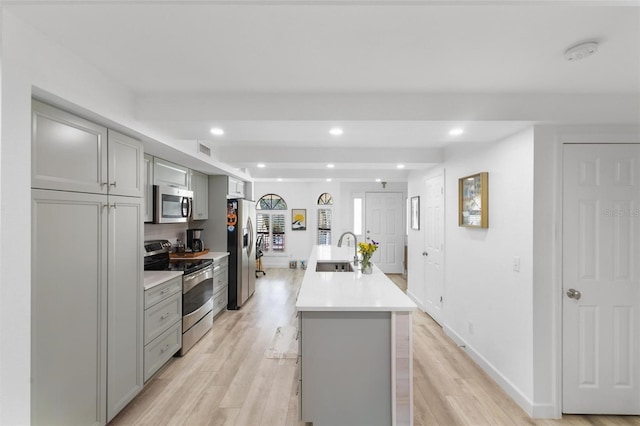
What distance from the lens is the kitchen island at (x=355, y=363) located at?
2.08 metres

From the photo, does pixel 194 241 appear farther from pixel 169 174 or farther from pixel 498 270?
pixel 498 270

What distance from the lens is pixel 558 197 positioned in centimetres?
233

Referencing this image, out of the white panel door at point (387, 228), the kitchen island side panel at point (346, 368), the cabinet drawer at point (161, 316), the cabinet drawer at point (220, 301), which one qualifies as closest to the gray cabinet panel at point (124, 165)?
the cabinet drawer at point (161, 316)

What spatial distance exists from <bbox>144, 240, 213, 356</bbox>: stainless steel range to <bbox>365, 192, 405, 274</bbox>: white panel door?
4.69 m

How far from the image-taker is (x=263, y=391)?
2.60 meters

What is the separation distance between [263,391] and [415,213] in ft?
11.9

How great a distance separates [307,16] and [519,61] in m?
1.21

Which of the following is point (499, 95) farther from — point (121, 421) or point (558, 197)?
point (121, 421)

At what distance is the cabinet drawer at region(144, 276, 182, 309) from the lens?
2662 mm

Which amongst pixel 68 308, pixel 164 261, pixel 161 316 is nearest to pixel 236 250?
pixel 164 261

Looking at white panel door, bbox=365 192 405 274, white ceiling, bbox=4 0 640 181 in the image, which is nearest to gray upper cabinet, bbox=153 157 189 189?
white ceiling, bbox=4 0 640 181

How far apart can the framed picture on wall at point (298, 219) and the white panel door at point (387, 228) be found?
1625 mm

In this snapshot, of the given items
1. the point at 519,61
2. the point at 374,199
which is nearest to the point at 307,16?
the point at 519,61

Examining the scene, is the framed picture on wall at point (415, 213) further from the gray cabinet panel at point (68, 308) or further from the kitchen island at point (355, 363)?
the gray cabinet panel at point (68, 308)
